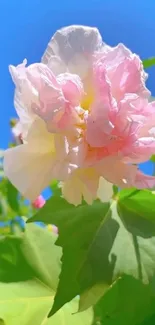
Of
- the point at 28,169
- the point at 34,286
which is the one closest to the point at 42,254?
the point at 34,286

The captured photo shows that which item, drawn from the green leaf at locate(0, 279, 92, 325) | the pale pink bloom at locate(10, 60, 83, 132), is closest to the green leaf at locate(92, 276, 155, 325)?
the green leaf at locate(0, 279, 92, 325)

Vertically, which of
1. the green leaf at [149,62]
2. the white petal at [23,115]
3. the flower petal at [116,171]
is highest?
the green leaf at [149,62]

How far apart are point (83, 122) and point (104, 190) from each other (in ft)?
0.20

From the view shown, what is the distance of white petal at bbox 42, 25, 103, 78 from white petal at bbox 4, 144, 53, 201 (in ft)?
0.24

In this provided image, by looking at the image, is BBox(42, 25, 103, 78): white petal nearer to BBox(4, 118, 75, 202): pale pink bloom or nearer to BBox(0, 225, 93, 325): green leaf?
BBox(4, 118, 75, 202): pale pink bloom

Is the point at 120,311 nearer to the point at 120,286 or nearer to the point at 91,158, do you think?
the point at 120,286

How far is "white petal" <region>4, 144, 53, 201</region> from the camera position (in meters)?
0.50

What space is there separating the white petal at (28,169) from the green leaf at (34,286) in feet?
0.33

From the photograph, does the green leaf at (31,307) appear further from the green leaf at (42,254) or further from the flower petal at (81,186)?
the flower petal at (81,186)

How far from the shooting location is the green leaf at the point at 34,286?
570mm

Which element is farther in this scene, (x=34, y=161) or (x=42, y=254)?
(x=42, y=254)

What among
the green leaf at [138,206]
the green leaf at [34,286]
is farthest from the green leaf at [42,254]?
the green leaf at [138,206]

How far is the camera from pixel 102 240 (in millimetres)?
495

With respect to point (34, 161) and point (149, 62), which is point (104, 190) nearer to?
point (34, 161)
